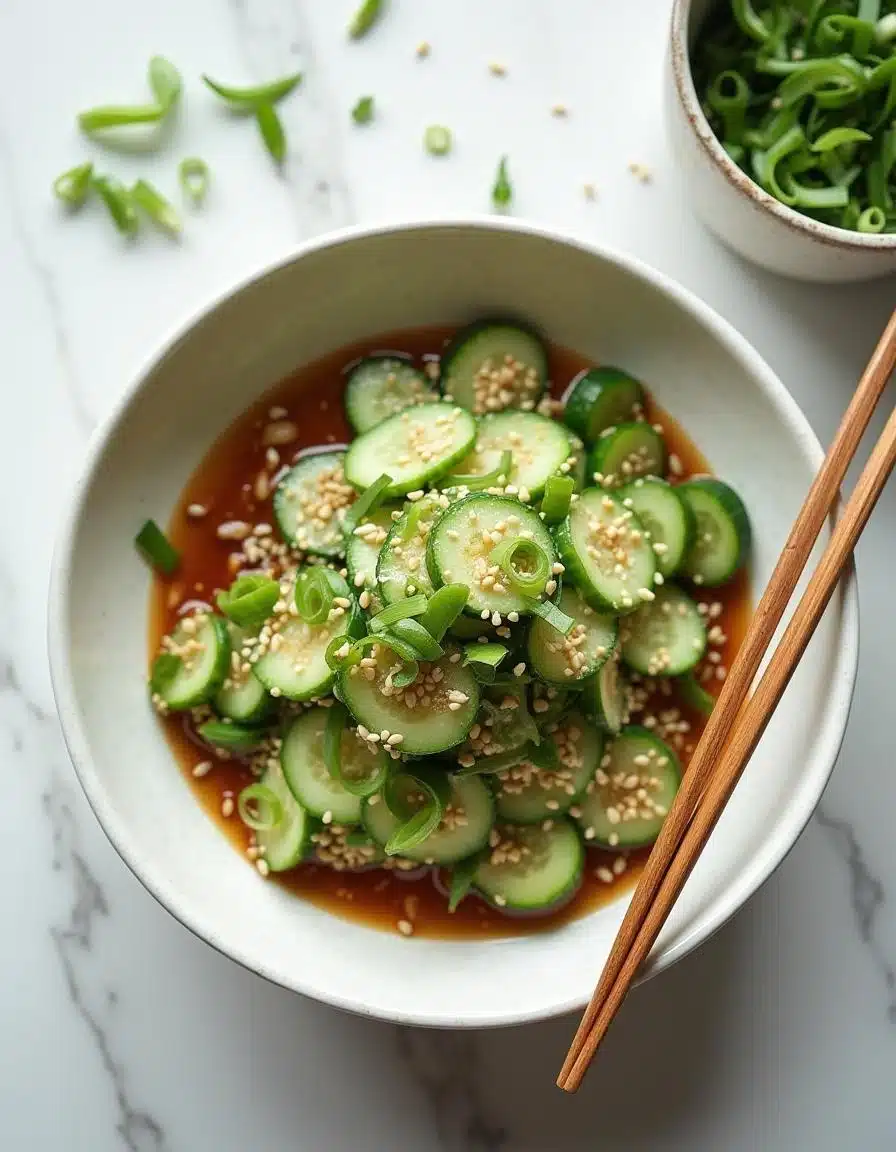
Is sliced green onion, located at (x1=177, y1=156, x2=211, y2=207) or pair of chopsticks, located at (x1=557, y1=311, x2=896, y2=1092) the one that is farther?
sliced green onion, located at (x1=177, y1=156, x2=211, y2=207)

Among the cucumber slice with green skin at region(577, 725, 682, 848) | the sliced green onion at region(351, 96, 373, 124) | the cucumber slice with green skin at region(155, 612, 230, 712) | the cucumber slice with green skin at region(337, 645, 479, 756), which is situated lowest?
the cucumber slice with green skin at region(577, 725, 682, 848)

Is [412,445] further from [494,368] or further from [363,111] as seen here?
[363,111]

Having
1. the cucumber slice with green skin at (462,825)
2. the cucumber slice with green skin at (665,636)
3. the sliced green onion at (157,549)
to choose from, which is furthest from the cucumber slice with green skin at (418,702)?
the sliced green onion at (157,549)

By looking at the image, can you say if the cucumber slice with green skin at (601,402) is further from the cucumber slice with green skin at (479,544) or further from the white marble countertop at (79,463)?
the cucumber slice with green skin at (479,544)

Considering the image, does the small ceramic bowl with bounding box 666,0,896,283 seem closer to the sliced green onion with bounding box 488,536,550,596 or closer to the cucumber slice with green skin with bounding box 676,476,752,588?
the cucumber slice with green skin with bounding box 676,476,752,588

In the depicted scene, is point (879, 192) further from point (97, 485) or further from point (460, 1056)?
point (460, 1056)

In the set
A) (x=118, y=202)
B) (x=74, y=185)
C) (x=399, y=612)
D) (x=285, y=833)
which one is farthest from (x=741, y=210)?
(x=285, y=833)

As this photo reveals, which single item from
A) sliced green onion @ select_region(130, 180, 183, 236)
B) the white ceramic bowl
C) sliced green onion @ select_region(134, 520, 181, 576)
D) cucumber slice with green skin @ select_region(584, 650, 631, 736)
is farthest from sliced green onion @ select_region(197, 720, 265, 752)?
sliced green onion @ select_region(130, 180, 183, 236)
